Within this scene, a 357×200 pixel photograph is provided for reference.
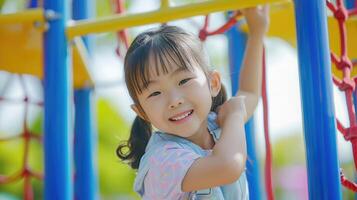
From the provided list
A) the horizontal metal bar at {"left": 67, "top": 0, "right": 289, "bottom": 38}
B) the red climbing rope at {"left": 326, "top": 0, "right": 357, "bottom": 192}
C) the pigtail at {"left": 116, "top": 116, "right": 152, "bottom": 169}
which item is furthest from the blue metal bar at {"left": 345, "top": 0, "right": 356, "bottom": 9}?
the pigtail at {"left": 116, "top": 116, "right": 152, "bottom": 169}

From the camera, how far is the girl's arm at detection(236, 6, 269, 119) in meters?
1.35

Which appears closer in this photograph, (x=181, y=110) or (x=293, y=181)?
(x=181, y=110)

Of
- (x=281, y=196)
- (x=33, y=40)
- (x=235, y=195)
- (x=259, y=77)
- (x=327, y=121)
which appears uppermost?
(x=33, y=40)

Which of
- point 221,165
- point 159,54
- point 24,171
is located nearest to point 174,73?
point 159,54

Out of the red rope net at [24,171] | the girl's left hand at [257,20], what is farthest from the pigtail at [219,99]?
the red rope net at [24,171]

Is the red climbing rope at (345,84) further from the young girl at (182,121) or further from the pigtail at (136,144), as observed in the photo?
the pigtail at (136,144)

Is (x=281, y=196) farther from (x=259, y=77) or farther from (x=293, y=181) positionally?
(x=259, y=77)

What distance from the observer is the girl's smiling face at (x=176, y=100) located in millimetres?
1100

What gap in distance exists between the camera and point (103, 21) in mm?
1403

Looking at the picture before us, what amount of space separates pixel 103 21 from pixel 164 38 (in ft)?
0.98

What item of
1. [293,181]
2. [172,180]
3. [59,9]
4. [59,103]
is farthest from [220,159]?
[293,181]

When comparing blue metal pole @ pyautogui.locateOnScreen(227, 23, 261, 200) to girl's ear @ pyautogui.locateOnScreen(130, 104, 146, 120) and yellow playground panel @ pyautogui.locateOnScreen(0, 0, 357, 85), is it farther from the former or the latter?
girl's ear @ pyautogui.locateOnScreen(130, 104, 146, 120)

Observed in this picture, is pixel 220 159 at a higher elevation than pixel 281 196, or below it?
higher

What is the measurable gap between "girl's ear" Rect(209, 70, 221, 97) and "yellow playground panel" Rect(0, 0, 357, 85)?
15 cm
